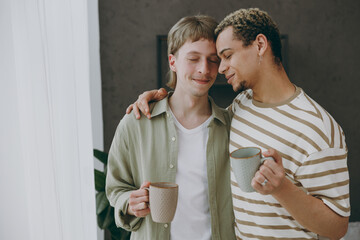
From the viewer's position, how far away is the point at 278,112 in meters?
1.16

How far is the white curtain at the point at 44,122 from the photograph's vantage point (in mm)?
949

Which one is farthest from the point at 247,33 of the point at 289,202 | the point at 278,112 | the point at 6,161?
the point at 6,161

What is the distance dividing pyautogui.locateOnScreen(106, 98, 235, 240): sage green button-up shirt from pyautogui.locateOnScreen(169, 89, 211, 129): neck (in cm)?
5

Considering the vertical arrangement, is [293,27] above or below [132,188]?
above

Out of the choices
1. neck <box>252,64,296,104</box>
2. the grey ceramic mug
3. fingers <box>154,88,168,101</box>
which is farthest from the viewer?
fingers <box>154,88,168,101</box>

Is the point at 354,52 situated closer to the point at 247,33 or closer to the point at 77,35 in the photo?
the point at 247,33

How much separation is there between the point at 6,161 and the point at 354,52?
3.11m

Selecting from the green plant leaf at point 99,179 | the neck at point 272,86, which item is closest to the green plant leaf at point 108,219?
the green plant leaf at point 99,179

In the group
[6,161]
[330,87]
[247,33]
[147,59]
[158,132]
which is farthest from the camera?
[330,87]

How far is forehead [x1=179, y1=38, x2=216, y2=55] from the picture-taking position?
131 cm

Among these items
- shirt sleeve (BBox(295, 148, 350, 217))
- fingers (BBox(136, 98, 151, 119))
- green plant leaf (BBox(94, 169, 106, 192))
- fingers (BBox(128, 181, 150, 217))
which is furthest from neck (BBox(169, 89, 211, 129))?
green plant leaf (BBox(94, 169, 106, 192))

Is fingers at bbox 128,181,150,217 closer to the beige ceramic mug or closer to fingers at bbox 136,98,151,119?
the beige ceramic mug

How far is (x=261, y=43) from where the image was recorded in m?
1.24

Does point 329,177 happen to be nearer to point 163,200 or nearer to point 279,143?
point 279,143
